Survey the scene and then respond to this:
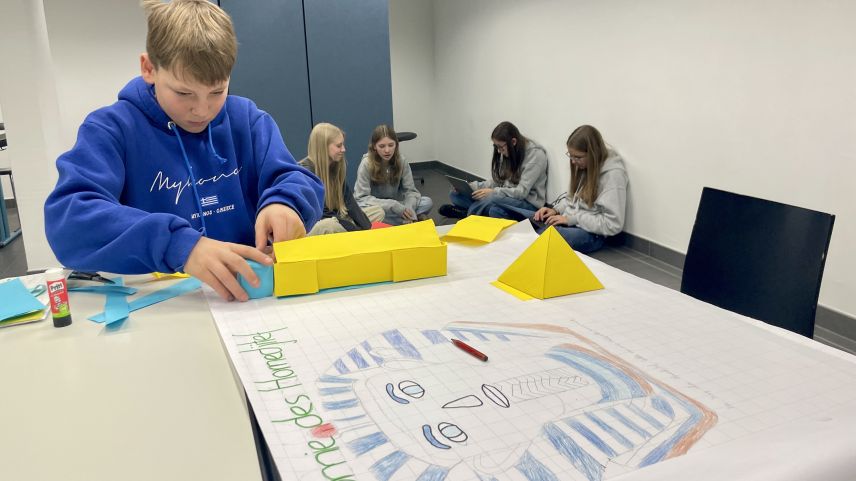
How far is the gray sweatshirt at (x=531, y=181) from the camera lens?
476 cm

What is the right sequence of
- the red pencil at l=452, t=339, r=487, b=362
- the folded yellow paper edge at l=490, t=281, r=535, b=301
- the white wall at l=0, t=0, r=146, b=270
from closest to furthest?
1. the red pencil at l=452, t=339, r=487, b=362
2. the folded yellow paper edge at l=490, t=281, r=535, b=301
3. the white wall at l=0, t=0, r=146, b=270

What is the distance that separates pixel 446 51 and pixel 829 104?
460cm

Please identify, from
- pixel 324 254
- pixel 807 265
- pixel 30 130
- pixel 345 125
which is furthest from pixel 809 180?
pixel 30 130

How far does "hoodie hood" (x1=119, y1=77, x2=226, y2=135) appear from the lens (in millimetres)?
1300

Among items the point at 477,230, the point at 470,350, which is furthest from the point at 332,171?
the point at 470,350

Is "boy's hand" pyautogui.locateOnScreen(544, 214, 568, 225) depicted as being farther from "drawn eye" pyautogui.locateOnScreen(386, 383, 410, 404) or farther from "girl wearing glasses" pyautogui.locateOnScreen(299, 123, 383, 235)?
"drawn eye" pyautogui.locateOnScreen(386, 383, 410, 404)

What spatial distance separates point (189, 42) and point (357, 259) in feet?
1.65

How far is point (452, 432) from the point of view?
74 cm

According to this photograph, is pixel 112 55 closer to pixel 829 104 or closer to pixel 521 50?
pixel 521 50

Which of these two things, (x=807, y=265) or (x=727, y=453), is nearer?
(x=727, y=453)

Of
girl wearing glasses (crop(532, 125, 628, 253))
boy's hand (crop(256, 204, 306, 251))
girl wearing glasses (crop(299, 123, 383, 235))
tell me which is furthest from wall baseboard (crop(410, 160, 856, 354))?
boy's hand (crop(256, 204, 306, 251))

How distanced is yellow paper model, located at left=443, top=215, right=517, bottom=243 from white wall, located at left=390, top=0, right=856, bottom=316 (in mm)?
1969

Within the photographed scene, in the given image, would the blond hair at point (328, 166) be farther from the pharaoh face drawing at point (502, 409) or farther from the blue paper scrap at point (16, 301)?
the pharaoh face drawing at point (502, 409)

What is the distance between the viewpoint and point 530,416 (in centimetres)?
77
